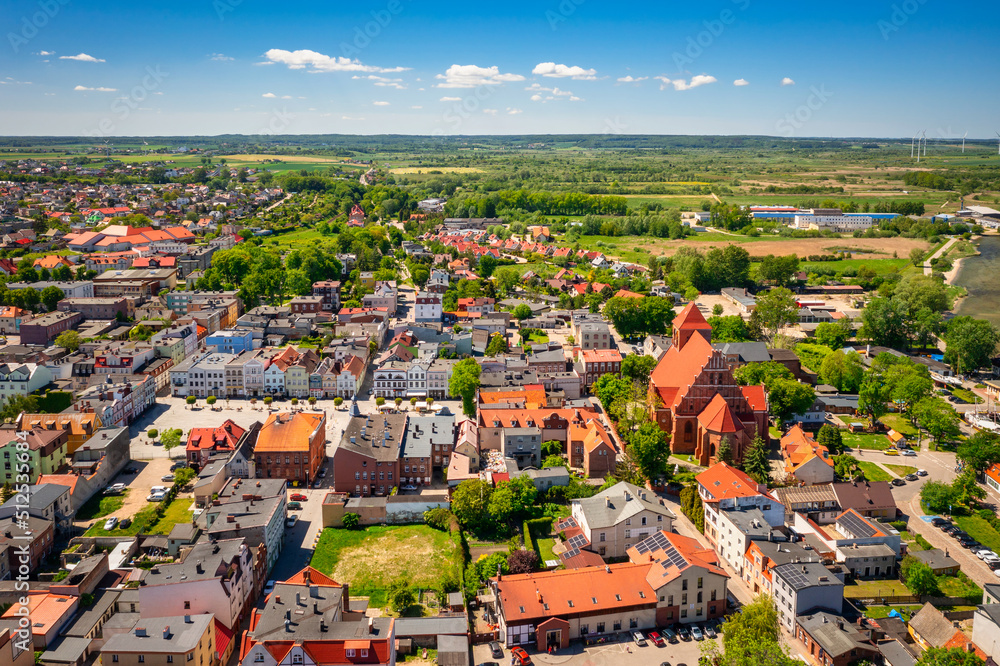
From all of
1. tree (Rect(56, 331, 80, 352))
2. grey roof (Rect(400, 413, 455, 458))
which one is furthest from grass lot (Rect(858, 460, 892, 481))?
tree (Rect(56, 331, 80, 352))

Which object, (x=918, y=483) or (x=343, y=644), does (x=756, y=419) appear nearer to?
(x=918, y=483)

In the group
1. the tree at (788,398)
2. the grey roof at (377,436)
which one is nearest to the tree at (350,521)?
the grey roof at (377,436)

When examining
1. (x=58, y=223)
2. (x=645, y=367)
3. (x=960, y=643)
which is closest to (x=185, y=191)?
(x=58, y=223)

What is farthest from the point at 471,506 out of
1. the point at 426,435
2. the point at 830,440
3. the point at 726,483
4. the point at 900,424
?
the point at 900,424

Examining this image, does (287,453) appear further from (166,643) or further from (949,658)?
(949,658)

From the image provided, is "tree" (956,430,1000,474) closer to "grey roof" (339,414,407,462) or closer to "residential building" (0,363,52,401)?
Answer: "grey roof" (339,414,407,462)

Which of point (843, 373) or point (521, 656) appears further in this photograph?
point (843, 373)
